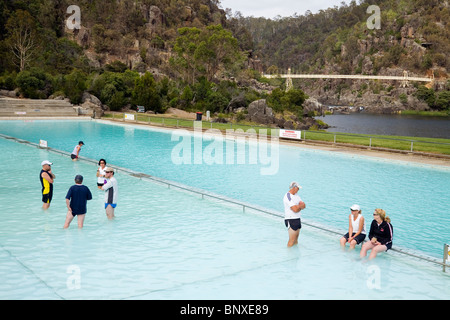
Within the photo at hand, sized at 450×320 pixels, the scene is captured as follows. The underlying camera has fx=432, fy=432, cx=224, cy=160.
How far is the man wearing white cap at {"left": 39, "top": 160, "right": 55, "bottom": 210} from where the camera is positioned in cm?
1146

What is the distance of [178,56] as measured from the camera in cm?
6944

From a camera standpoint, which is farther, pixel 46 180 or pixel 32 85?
pixel 32 85

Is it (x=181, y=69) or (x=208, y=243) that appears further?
(x=181, y=69)

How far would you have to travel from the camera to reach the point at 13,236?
10.1 m

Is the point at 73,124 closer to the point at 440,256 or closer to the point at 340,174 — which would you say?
the point at 340,174

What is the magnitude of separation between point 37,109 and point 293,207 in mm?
45374

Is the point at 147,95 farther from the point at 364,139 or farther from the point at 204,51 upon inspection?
the point at 364,139

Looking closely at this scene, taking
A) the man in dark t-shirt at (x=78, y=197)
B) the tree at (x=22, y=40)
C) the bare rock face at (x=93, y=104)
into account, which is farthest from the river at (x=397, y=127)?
the man in dark t-shirt at (x=78, y=197)

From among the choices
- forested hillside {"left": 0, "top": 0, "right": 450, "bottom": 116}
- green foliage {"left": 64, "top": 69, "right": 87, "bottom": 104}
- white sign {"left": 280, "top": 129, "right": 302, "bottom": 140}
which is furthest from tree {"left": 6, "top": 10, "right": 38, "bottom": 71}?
white sign {"left": 280, "top": 129, "right": 302, "bottom": 140}

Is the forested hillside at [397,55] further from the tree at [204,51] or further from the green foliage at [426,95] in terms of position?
the tree at [204,51]

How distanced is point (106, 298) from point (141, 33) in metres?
108

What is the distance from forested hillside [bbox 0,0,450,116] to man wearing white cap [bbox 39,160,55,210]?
41529 mm

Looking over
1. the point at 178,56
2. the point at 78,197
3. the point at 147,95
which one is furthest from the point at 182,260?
the point at 178,56

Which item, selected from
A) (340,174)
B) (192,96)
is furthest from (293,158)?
(192,96)
